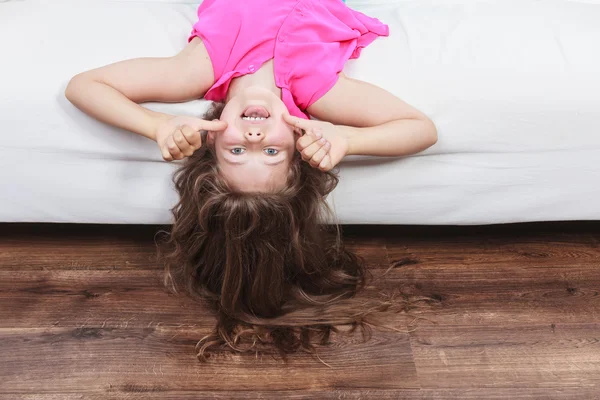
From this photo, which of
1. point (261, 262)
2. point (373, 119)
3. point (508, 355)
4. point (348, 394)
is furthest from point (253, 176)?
point (508, 355)

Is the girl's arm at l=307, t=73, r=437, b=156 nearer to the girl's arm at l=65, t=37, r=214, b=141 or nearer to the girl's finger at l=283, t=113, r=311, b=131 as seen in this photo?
the girl's finger at l=283, t=113, r=311, b=131

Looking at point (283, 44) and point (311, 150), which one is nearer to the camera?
point (311, 150)

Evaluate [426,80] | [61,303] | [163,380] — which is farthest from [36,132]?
[426,80]

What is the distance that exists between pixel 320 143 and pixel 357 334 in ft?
1.29

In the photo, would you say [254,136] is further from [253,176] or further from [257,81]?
[257,81]

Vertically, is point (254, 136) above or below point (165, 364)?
above

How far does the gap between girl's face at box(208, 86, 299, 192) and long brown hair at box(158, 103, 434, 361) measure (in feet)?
0.06

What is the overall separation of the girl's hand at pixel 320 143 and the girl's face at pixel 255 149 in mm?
32

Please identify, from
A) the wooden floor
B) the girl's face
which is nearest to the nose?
the girl's face

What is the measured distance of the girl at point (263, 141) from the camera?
1026 millimetres

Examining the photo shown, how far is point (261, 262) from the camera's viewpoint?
1084mm

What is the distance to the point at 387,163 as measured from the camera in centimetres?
120

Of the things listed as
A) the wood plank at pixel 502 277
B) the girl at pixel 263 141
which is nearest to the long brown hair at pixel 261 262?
the girl at pixel 263 141

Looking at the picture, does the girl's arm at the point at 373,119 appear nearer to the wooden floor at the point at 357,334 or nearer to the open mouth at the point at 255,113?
the open mouth at the point at 255,113
